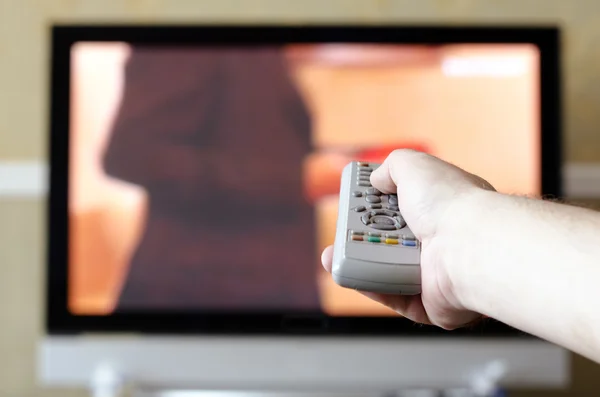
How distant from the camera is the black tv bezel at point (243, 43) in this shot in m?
1.27

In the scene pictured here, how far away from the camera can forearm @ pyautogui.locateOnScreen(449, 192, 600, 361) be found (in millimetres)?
409

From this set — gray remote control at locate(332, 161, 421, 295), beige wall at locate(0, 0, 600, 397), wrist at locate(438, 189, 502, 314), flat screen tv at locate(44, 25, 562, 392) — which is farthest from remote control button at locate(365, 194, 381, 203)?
beige wall at locate(0, 0, 600, 397)

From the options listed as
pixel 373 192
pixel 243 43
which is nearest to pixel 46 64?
pixel 243 43

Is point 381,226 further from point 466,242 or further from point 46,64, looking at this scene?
point 46,64

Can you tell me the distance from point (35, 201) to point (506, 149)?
105 centimetres

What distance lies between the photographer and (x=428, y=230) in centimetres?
56

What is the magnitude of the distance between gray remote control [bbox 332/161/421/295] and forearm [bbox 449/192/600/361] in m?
0.07

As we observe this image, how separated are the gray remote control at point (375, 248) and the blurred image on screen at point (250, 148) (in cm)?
63

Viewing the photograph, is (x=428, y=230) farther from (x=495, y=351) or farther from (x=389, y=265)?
(x=495, y=351)

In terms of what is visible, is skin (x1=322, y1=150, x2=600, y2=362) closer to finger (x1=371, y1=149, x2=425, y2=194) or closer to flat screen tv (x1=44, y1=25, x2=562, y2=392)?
finger (x1=371, y1=149, x2=425, y2=194)

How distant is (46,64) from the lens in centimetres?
144

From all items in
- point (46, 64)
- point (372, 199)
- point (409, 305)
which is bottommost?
point (409, 305)

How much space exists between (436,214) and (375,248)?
0.08 meters

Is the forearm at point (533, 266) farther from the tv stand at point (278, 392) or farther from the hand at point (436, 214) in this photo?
the tv stand at point (278, 392)
